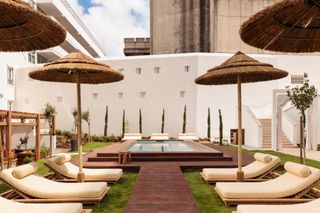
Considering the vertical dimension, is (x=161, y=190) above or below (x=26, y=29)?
below

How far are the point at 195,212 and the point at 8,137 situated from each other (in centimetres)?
951

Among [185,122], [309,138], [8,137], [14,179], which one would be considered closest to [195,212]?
[14,179]

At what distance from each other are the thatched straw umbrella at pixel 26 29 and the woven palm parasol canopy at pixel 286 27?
99.3 inches

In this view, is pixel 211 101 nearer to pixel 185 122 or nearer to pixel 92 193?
pixel 185 122

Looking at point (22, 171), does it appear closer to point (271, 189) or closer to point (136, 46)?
point (271, 189)

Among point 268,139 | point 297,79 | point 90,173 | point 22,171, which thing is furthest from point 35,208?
point 297,79

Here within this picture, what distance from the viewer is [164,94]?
2734cm

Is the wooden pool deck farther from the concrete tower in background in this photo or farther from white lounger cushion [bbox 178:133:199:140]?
the concrete tower in background

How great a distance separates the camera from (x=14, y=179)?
6.81m

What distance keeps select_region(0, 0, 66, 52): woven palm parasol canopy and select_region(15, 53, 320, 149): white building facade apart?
21.9 metres

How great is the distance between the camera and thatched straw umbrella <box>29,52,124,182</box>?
762 cm

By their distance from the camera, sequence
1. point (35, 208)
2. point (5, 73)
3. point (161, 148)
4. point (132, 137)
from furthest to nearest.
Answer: point (5, 73) < point (132, 137) < point (161, 148) < point (35, 208)

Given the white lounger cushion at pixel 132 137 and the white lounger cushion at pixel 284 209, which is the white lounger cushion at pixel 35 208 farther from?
the white lounger cushion at pixel 132 137

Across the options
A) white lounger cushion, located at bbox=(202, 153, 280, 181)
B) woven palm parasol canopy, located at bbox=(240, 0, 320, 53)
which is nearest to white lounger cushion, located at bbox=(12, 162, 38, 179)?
white lounger cushion, located at bbox=(202, 153, 280, 181)
